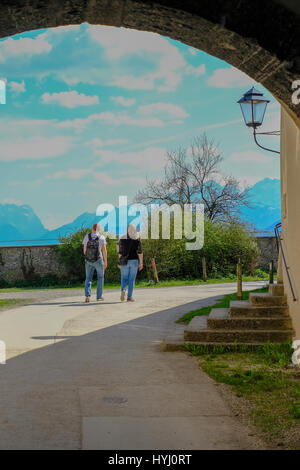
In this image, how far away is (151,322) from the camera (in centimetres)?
945

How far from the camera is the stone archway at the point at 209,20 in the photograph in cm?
332

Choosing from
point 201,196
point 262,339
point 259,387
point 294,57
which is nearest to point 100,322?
point 262,339

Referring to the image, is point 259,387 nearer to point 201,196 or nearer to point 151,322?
point 151,322

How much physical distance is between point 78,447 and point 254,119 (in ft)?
28.5

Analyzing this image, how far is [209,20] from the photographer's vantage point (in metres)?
3.36

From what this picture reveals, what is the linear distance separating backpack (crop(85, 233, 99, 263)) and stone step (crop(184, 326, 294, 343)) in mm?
5421

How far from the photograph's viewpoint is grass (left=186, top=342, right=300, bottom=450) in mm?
4043

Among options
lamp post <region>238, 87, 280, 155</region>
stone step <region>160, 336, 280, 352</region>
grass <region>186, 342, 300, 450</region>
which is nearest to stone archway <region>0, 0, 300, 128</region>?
grass <region>186, 342, 300, 450</region>

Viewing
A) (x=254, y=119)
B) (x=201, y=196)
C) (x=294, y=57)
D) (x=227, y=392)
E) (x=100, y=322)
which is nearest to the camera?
(x=294, y=57)

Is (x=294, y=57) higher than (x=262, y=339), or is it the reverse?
(x=294, y=57)
